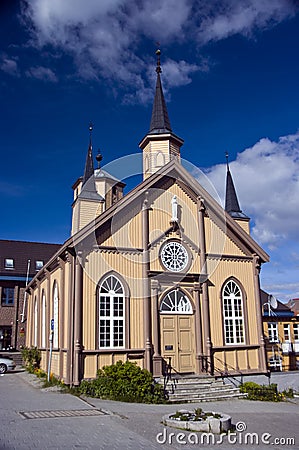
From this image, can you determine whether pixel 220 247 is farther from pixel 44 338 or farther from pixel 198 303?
pixel 44 338

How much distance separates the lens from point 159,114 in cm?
2272

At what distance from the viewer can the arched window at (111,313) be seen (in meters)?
16.3

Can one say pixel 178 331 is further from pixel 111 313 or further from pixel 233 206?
pixel 233 206

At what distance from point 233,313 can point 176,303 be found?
2.66m

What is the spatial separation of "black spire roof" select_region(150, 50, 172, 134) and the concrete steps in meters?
11.0

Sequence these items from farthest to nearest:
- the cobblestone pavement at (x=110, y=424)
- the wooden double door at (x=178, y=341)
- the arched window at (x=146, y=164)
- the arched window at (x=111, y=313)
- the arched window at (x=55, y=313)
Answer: the arched window at (x=146, y=164) < the arched window at (x=55, y=313) < the wooden double door at (x=178, y=341) < the arched window at (x=111, y=313) < the cobblestone pavement at (x=110, y=424)

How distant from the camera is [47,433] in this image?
9.17 m

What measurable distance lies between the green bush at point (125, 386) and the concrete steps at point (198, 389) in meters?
0.66

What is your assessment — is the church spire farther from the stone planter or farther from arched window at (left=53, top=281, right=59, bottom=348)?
the stone planter

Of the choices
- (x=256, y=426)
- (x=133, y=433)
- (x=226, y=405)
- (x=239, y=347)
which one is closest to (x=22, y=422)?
(x=133, y=433)

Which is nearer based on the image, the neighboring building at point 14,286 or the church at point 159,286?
the church at point 159,286

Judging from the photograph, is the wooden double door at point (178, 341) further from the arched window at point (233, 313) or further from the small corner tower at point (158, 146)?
the small corner tower at point (158, 146)

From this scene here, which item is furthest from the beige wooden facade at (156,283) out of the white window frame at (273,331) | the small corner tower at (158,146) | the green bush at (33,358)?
the white window frame at (273,331)

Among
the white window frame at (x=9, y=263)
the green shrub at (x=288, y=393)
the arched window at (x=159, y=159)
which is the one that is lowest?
the green shrub at (x=288, y=393)
